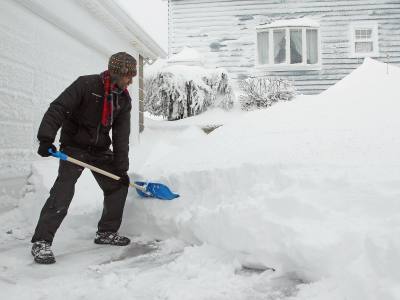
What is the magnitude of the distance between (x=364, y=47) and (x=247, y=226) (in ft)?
39.9

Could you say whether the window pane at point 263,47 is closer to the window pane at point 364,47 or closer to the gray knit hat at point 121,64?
the window pane at point 364,47

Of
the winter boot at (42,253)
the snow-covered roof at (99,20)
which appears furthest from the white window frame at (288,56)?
the winter boot at (42,253)

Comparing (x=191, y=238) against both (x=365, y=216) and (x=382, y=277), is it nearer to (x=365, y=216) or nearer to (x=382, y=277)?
(x=365, y=216)

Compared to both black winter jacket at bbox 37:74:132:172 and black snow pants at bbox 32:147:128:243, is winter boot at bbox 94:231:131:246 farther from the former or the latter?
black winter jacket at bbox 37:74:132:172

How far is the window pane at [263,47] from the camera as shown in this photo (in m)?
13.5

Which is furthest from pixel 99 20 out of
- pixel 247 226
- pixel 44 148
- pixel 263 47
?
pixel 263 47

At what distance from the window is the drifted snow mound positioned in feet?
27.6

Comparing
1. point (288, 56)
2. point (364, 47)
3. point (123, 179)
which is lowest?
point (123, 179)

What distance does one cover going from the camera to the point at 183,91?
395 inches

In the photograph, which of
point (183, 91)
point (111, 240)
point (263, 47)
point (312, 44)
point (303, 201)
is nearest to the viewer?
point (303, 201)

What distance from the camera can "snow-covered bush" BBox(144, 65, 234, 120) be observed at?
9.92m

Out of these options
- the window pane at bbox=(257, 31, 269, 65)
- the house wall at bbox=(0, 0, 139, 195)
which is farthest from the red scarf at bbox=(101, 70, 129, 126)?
the window pane at bbox=(257, 31, 269, 65)

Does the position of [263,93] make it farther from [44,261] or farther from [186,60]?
[44,261]

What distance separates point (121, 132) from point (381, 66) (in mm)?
5218
